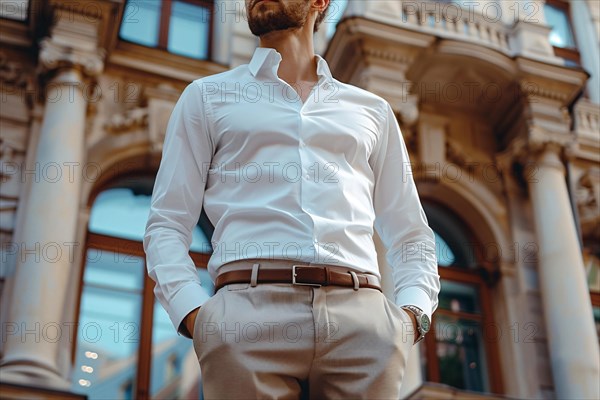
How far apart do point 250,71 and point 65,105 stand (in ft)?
18.2

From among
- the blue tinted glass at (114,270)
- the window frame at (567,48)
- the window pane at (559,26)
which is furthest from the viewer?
the window pane at (559,26)

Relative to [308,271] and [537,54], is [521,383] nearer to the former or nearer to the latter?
[537,54]

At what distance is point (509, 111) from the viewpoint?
9.88 meters

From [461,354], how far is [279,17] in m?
6.77

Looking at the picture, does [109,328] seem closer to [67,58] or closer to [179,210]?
[67,58]

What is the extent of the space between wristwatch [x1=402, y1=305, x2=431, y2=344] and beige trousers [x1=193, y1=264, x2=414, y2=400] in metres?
0.13

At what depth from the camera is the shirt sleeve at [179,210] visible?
225cm

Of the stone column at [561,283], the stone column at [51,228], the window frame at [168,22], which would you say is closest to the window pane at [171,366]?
the stone column at [51,228]

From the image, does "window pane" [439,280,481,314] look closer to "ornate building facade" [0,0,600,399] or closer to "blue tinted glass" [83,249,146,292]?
"ornate building facade" [0,0,600,399]

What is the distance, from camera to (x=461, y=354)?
8.91 metres

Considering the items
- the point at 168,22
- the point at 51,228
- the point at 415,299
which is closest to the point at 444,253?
the point at 168,22

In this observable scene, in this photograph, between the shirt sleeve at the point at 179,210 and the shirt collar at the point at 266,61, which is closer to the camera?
the shirt sleeve at the point at 179,210

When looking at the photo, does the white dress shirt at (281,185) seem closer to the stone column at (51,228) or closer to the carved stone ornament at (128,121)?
the stone column at (51,228)

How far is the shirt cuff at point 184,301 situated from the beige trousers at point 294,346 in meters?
0.05
